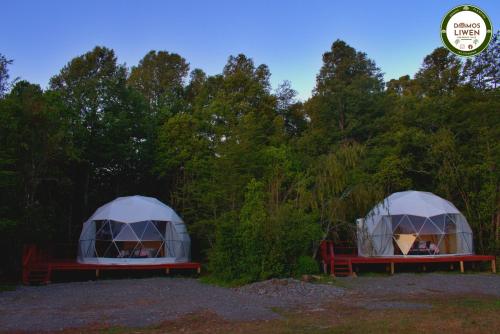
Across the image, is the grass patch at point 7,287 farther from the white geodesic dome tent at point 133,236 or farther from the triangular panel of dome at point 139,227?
the triangular panel of dome at point 139,227

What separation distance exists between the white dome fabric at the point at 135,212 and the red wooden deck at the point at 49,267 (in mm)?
1934

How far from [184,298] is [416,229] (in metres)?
11.5

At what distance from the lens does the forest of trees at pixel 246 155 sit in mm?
16594

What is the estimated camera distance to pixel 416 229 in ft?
66.7

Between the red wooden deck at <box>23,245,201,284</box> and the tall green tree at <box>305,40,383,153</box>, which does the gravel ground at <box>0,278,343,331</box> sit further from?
the tall green tree at <box>305,40,383,153</box>

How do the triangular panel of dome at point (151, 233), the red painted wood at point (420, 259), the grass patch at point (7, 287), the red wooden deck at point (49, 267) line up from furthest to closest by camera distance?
1. the triangular panel of dome at point (151, 233)
2. the red painted wood at point (420, 259)
3. the red wooden deck at point (49, 267)
4. the grass patch at point (7, 287)

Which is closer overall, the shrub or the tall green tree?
the shrub

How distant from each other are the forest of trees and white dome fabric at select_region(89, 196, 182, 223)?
849mm

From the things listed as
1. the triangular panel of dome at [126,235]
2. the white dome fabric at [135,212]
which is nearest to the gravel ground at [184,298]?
the triangular panel of dome at [126,235]

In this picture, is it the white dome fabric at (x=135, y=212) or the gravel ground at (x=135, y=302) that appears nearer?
the gravel ground at (x=135, y=302)

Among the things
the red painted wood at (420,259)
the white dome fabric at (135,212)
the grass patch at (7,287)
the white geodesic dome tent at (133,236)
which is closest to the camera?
the grass patch at (7,287)

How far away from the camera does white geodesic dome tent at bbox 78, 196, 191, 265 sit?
19094 mm

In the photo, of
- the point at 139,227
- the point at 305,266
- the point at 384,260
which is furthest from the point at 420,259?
the point at 139,227

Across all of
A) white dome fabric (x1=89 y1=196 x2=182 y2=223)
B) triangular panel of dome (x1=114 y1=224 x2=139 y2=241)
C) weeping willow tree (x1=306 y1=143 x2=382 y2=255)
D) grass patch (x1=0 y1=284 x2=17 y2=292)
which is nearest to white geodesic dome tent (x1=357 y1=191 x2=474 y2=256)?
weeping willow tree (x1=306 y1=143 x2=382 y2=255)
